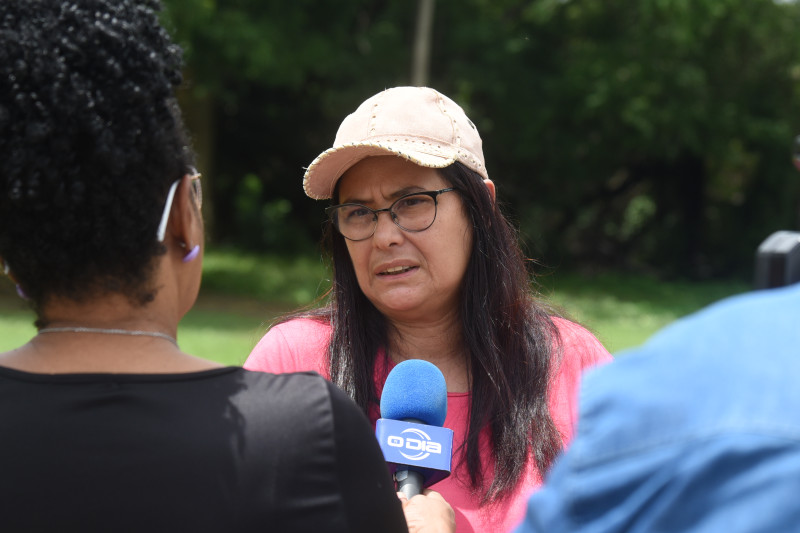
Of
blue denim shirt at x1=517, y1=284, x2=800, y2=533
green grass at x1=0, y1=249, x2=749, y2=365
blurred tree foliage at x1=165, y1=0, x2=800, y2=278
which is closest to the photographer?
blue denim shirt at x1=517, y1=284, x2=800, y2=533

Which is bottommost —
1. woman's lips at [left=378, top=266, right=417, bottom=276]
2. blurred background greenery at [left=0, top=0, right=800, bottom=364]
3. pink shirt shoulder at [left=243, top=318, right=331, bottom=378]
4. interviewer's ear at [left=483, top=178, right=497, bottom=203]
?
pink shirt shoulder at [left=243, top=318, right=331, bottom=378]

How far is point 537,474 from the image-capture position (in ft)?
8.33

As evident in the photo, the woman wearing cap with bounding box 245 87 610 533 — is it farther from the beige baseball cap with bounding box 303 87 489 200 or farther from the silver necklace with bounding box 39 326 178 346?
the silver necklace with bounding box 39 326 178 346

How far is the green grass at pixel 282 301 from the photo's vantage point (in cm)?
1112

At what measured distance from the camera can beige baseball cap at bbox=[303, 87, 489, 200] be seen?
8.93 feet

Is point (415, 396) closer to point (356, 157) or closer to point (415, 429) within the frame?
point (415, 429)

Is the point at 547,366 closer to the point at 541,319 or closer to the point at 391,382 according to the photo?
the point at 541,319

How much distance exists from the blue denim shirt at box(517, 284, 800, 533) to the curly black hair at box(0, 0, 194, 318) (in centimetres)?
94

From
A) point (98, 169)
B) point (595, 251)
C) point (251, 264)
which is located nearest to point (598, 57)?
point (595, 251)

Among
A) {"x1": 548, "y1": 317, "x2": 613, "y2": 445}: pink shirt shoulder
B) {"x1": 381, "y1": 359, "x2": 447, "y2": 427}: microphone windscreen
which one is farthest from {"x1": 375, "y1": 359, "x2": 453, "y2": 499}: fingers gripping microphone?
{"x1": 548, "y1": 317, "x2": 613, "y2": 445}: pink shirt shoulder

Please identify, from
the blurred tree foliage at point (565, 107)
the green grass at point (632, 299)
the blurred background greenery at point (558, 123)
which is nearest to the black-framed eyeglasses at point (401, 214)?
the green grass at point (632, 299)

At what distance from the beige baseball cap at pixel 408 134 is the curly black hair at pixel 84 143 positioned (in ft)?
3.91

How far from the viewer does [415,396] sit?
2.17 meters

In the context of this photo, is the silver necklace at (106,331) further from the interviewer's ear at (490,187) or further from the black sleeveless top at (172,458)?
the interviewer's ear at (490,187)
